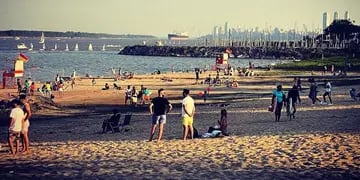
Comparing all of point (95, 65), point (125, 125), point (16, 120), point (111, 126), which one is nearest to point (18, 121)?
point (16, 120)

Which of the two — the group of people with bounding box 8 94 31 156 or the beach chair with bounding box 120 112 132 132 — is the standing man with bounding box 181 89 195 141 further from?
the beach chair with bounding box 120 112 132 132

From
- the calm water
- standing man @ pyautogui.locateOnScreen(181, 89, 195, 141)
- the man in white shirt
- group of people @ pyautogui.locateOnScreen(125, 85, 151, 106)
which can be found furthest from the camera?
the calm water

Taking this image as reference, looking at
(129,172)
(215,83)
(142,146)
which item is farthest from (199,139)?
(215,83)

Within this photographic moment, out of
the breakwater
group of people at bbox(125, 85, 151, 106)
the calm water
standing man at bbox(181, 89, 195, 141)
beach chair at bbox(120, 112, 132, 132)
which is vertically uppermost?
the breakwater

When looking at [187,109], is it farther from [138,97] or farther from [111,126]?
[138,97]

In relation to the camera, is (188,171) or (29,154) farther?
(29,154)

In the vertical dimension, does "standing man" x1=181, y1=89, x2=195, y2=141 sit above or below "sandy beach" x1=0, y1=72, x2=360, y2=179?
above

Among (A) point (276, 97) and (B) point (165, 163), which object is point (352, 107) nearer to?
(A) point (276, 97)

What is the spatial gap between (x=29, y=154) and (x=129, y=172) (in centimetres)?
347

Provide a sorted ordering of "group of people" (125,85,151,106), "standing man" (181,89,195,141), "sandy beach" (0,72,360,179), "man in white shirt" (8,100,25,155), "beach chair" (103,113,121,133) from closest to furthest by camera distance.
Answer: "sandy beach" (0,72,360,179) → "man in white shirt" (8,100,25,155) → "standing man" (181,89,195,141) → "beach chair" (103,113,121,133) → "group of people" (125,85,151,106)

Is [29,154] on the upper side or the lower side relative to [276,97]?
lower

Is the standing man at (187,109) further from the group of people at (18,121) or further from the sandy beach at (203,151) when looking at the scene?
the group of people at (18,121)

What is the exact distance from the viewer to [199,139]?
13.4 m

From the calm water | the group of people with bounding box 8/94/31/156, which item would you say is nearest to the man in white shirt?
the group of people with bounding box 8/94/31/156
